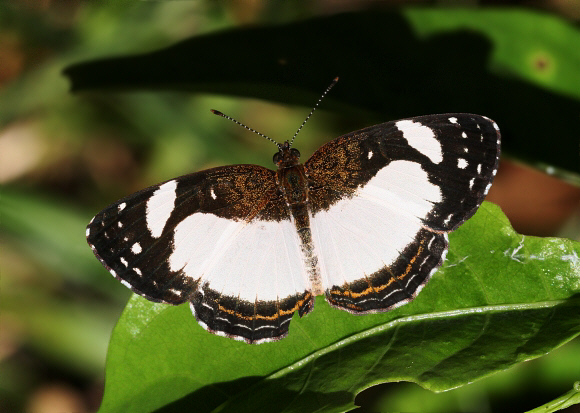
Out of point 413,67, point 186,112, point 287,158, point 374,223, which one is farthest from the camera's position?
point 186,112

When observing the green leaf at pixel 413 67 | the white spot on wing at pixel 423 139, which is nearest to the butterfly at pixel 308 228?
the white spot on wing at pixel 423 139

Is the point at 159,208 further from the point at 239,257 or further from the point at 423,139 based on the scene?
the point at 423,139

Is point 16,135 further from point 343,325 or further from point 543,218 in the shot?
point 543,218

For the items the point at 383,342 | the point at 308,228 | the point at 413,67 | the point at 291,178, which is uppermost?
the point at 413,67

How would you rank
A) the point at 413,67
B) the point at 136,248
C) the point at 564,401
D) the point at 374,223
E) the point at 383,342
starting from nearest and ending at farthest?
the point at 564,401, the point at 383,342, the point at 136,248, the point at 374,223, the point at 413,67

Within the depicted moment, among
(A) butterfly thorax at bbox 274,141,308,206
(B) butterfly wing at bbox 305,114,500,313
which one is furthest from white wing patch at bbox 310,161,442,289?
(A) butterfly thorax at bbox 274,141,308,206

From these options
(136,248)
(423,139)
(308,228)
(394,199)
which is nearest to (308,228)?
(308,228)

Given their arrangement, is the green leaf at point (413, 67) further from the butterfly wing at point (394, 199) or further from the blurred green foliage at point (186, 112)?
the butterfly wing at point (394, 199)
